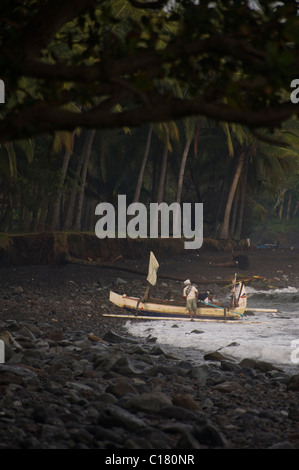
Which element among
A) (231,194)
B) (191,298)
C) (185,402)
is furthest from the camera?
(231,194)

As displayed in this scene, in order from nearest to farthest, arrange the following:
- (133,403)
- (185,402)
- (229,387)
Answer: (133,403) → (185,402) → (229,387)

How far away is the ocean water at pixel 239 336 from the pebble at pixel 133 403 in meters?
3.17

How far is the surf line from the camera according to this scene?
118 feet

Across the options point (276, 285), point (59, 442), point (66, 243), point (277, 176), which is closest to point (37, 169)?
point (66, 243)

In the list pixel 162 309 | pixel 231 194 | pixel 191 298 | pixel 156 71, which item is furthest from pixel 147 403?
pixel 231 194

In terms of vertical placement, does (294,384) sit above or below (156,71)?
below

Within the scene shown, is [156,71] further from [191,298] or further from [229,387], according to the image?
[191,298]

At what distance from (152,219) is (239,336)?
18.7 m

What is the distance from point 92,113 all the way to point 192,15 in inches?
49.0

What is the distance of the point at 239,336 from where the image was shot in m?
17.2

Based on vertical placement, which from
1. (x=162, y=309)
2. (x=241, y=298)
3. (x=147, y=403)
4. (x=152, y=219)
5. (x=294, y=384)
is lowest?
(x=294, y=384)

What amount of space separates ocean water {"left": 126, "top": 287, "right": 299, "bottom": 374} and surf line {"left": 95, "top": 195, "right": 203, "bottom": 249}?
43.2 feet

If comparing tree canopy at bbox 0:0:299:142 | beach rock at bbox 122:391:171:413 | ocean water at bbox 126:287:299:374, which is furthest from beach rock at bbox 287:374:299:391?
tree canopy at bbox 0:0:299:142

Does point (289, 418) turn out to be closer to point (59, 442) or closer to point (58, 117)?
point (59, 442)
